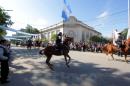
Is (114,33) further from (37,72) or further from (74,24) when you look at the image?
(74,24)

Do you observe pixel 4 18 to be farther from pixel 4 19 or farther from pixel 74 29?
pixel 74 29

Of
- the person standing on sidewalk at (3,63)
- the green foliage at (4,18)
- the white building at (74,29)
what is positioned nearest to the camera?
the person standing on sidewalk at (3,63)

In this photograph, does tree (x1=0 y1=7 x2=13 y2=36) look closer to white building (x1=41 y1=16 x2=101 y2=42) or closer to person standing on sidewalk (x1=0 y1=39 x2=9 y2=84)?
white building (x1=41 y1=16 x2=101 y2=42)

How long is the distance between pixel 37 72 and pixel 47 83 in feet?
9.65

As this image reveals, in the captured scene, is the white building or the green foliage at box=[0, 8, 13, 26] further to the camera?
the white building

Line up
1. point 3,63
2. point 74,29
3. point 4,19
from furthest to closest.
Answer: point 74,29, point 4,19, point 3,63

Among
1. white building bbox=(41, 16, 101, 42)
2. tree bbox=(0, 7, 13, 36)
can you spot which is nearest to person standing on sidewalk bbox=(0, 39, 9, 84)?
tree bbox=(0, 7, 13, 36)

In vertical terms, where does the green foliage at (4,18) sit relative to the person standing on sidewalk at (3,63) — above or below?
above

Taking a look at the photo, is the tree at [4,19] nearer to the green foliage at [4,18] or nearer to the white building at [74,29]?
the green foliage at [4,18]

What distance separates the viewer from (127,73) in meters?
12.2

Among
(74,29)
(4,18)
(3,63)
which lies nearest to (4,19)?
(4,18)

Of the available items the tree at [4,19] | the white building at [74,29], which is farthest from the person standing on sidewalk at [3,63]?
the white building at [74,29]

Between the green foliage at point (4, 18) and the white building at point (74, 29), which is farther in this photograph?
the white building at point (74, 29)

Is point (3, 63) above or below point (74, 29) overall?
below
